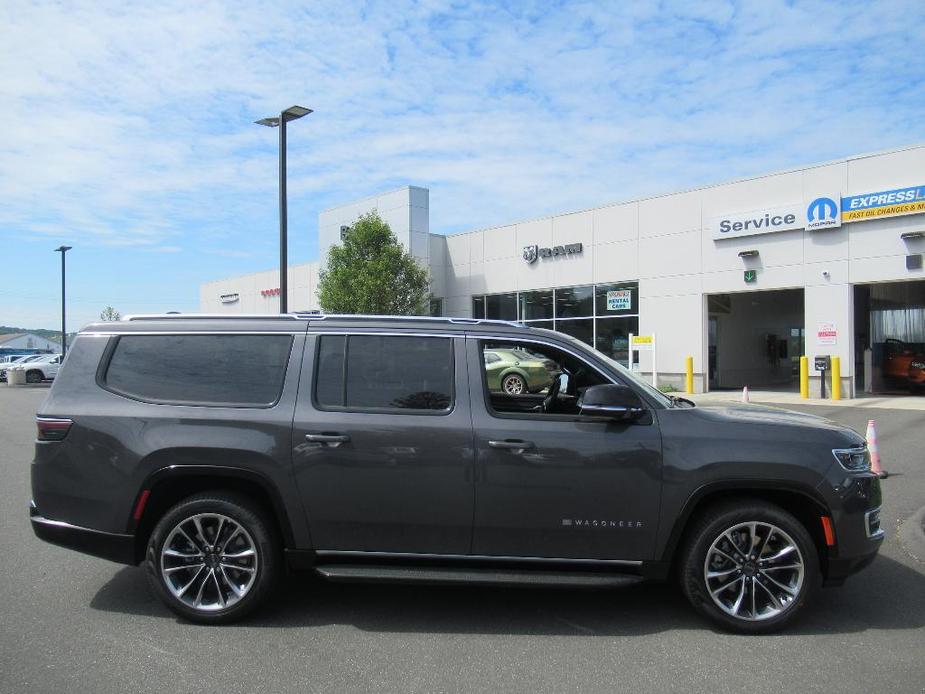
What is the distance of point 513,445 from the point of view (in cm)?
424

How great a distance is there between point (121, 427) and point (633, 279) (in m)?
21.1

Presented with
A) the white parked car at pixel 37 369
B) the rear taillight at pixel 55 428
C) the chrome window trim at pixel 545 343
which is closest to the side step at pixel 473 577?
the chrome window trim at pixel 545 343

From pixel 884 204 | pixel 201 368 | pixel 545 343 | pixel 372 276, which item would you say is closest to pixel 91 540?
pixel 201 368

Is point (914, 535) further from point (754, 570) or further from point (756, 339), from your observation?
point (756, 339)

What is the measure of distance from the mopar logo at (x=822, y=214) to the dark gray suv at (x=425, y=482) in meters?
16.9

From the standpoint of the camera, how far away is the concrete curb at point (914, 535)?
576cm

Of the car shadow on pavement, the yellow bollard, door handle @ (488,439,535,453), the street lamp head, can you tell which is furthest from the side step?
the yellow bollard

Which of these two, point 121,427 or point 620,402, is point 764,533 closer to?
point 620,402

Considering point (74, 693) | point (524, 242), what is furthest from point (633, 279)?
point (74, 693)

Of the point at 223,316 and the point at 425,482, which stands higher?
the point at 223,316

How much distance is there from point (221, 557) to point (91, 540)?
2.68ft

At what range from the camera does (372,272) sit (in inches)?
1021

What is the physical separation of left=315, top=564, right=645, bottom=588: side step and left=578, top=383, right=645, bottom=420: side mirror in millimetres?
948

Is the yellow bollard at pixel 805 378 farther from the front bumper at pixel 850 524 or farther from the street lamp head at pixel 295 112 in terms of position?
the front bumper at pixel 850 524
